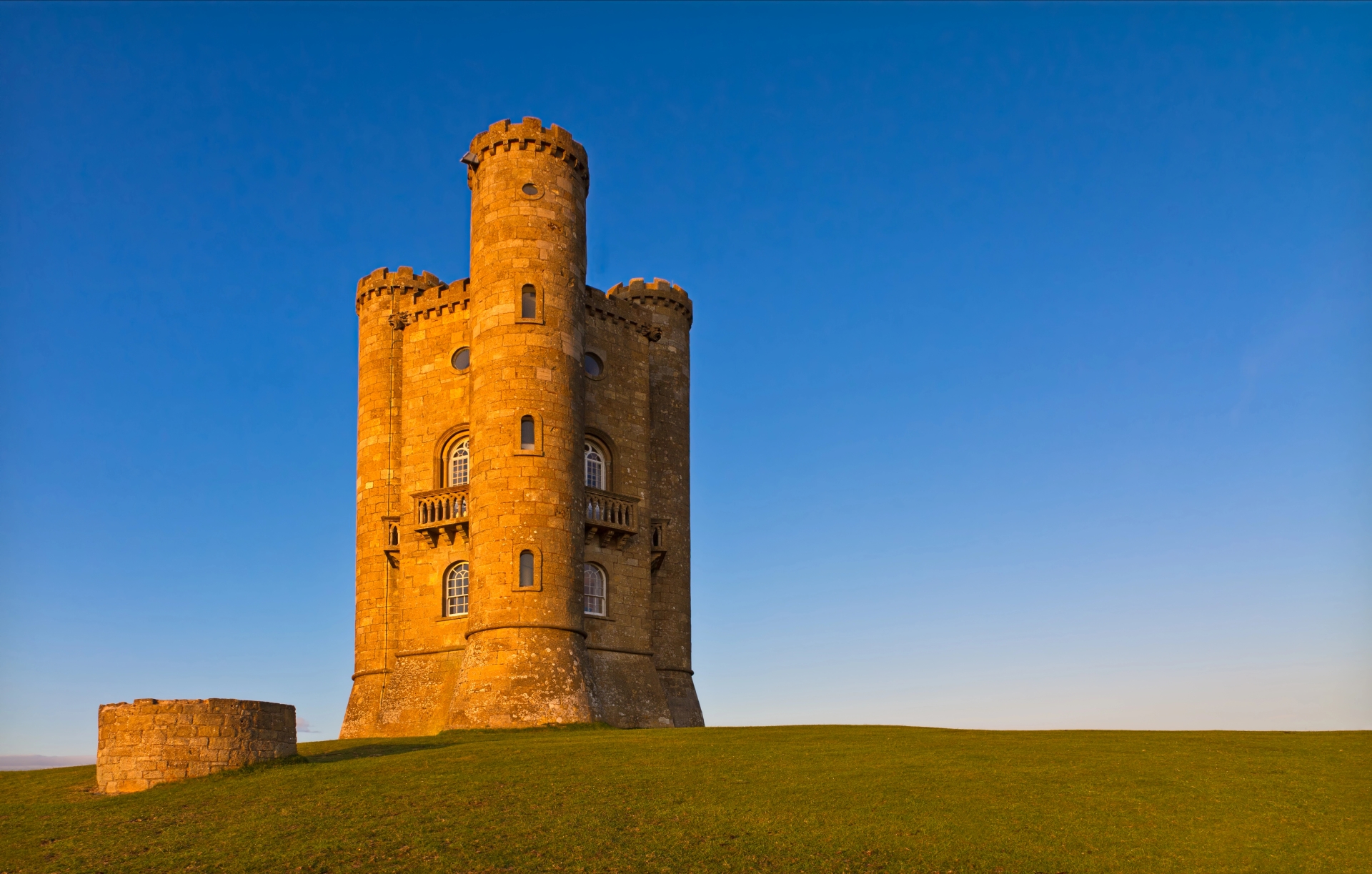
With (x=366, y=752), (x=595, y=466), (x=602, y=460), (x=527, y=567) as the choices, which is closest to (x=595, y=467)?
(x=595, y=466)

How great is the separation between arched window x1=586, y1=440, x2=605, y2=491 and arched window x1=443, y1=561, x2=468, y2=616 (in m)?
5.17

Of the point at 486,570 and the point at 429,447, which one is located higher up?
the point at 429,447

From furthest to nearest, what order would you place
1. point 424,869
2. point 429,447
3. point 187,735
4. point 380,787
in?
point 429,447
point 187,735
point 380,787
point 424,869

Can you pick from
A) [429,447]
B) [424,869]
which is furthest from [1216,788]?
[429,447]

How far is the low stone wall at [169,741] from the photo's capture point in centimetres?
2338

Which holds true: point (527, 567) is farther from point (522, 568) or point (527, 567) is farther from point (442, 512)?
point (442, 512)

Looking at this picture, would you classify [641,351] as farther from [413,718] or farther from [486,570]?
[413,718]

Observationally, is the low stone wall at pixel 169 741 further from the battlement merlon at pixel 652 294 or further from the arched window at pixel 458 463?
the battlement merlon at pixel 652 294

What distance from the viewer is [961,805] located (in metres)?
20.7

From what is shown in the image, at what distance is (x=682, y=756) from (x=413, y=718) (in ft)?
53.5

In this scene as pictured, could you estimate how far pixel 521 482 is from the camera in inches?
1428

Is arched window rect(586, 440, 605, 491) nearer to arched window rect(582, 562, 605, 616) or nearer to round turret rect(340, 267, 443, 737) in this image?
arched window rect(582, 562, 605, 616)

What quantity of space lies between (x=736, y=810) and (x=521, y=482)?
17943 millimetres

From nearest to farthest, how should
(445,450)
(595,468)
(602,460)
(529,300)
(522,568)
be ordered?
(522,568) < (529,300) < (445,450) < (595,468) < (602,460)
